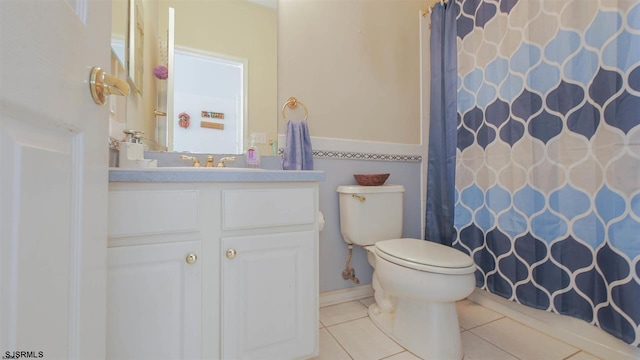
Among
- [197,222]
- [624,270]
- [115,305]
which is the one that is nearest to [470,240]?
[624,270]

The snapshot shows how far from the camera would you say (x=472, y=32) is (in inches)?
60.0

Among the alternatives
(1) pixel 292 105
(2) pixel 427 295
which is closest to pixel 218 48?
(1) pixel 292 105

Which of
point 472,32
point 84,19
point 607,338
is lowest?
point 607,338

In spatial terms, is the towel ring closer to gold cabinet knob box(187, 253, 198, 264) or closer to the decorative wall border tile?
the decorative wall border tile

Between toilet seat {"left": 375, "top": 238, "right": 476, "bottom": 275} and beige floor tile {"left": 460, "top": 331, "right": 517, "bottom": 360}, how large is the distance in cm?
40

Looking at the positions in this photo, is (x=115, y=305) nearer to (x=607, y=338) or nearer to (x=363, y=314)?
(x=363, y=314)

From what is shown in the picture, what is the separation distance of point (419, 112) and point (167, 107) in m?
1.64

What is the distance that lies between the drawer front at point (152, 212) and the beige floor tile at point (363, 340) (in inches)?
35.8

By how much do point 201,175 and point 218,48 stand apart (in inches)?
36.5

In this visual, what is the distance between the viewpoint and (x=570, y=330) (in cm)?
118

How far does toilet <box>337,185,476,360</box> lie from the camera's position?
1.04m

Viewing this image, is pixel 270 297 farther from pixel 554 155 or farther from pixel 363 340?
pixel 554 155

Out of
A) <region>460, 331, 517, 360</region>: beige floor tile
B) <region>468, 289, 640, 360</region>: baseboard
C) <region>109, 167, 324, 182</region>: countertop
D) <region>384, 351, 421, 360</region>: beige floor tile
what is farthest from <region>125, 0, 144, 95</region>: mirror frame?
<region>468, 289, 640, 360</region>: baseboard

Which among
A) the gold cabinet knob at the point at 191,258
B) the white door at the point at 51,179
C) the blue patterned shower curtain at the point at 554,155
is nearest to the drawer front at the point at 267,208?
the gold cabinet knob at the point at 191,258
